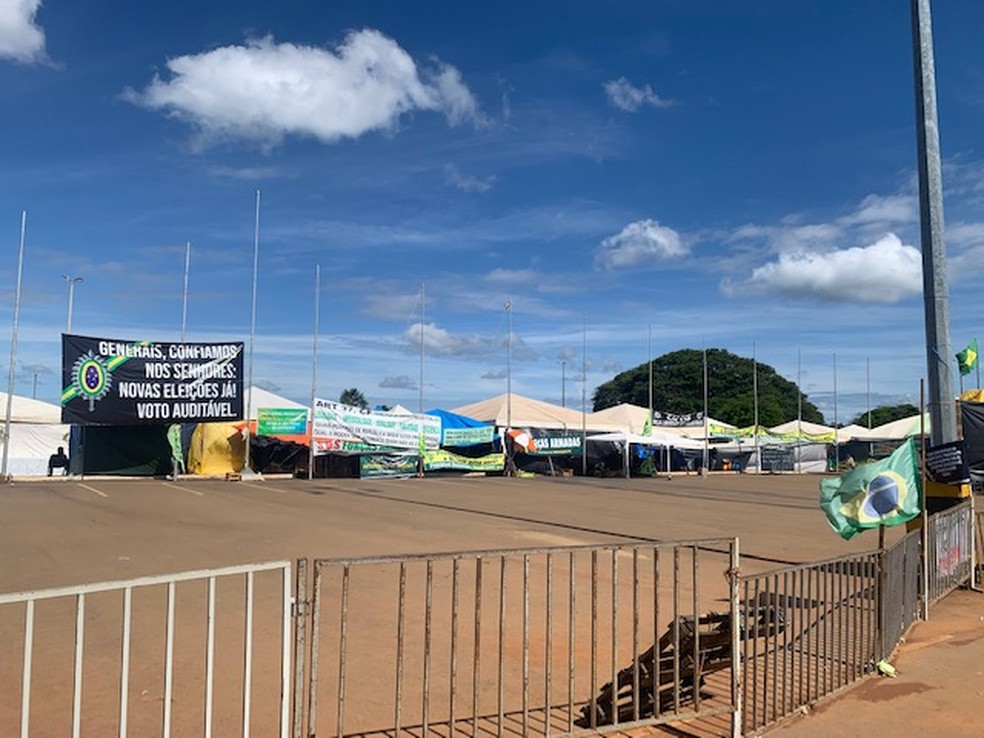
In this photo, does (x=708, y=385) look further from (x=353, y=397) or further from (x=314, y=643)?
(x=314, y=643)

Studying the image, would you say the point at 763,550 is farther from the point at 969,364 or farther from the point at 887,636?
the point at 887,636

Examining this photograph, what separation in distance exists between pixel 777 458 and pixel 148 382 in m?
40.1

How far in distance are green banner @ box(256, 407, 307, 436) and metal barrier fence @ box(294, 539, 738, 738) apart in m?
24.7

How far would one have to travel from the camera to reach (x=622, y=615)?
8.62 m

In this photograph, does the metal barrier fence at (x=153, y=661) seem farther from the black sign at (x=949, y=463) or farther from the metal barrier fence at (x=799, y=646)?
the black sign at (x=949, y=463)

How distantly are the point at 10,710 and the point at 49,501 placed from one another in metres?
18.1

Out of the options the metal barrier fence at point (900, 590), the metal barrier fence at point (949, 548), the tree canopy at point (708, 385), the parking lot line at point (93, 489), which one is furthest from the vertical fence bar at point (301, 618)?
the tree canopy at point (708, 385)

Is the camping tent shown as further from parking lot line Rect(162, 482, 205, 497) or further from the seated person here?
parking lot line Rect(162, 482, 205, 497)

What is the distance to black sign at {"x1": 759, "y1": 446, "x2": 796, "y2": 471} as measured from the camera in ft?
180

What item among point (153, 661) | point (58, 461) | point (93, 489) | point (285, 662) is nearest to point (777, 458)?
point (58, 461)

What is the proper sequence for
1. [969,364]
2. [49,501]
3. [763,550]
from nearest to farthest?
[969,364] → [763,550] → [49,501]

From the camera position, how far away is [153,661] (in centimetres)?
665

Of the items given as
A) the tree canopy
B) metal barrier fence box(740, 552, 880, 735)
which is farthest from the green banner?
the tree canopy

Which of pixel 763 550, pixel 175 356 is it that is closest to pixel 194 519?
pixel 763 550
